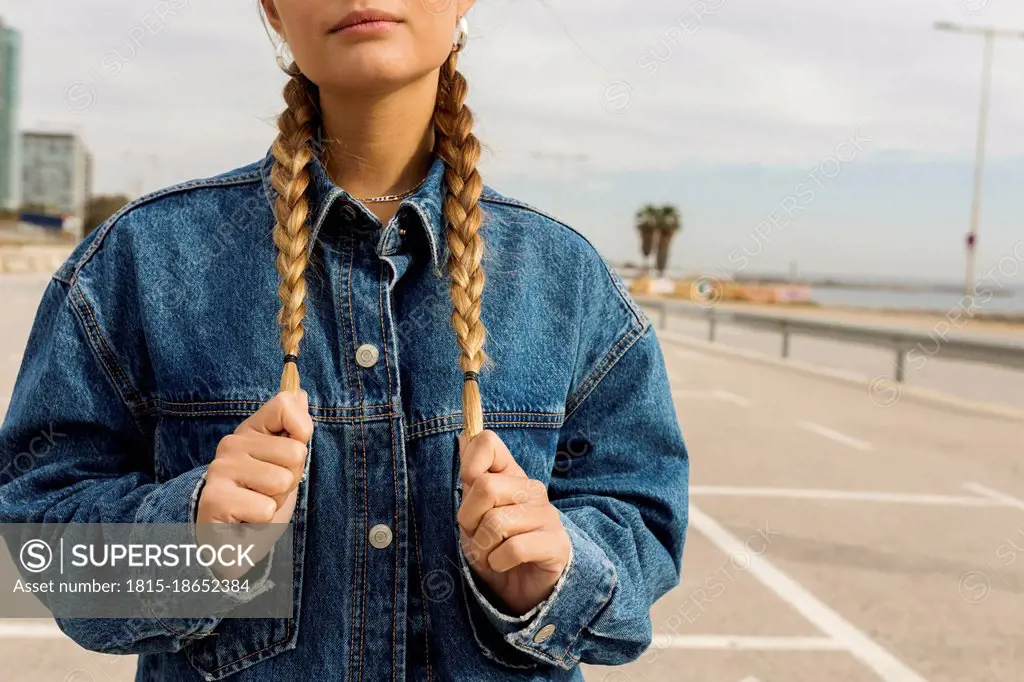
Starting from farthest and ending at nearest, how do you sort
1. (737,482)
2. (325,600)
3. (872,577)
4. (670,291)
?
(670,291)
(737,482)
(872,577)
(325,600)

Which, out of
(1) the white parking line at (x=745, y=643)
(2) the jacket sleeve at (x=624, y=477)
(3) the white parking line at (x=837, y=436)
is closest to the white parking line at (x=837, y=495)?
(3) the white parking line at (x=837, y=436)

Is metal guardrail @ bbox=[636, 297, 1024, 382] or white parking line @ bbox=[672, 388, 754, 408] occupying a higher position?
metal guardrail @ bbox=[636, 297, 1024, 382]

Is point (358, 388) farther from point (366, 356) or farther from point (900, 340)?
point (900, 340)

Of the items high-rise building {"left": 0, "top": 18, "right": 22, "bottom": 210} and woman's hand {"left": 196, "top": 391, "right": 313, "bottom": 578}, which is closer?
woman's hand {"left": 196, "top": 391, "right": 313, "bottom": 578}

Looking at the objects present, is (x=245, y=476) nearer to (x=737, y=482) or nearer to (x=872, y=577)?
(x=872, y=577)

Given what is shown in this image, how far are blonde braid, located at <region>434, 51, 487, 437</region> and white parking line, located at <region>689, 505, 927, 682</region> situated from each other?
11.2 ft

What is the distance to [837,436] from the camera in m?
9.97

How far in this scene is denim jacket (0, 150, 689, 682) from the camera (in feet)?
4.94

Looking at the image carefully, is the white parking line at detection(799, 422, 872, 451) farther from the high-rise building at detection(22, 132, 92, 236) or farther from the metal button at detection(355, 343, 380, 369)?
the high-rise building at detection(22, 132, 92, 236)

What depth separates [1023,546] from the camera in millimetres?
6301

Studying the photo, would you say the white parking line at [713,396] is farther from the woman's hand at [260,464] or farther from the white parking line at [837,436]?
the woman's hand at [260,464]

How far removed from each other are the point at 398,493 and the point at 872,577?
465 centimetres

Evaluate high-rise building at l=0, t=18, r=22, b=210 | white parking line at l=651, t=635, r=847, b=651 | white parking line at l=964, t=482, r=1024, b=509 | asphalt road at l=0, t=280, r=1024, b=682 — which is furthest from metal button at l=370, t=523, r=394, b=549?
high-rise building at l=0, t=18, r=22, b=210

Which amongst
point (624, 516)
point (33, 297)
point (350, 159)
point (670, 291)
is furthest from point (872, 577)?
point (670, 291)
